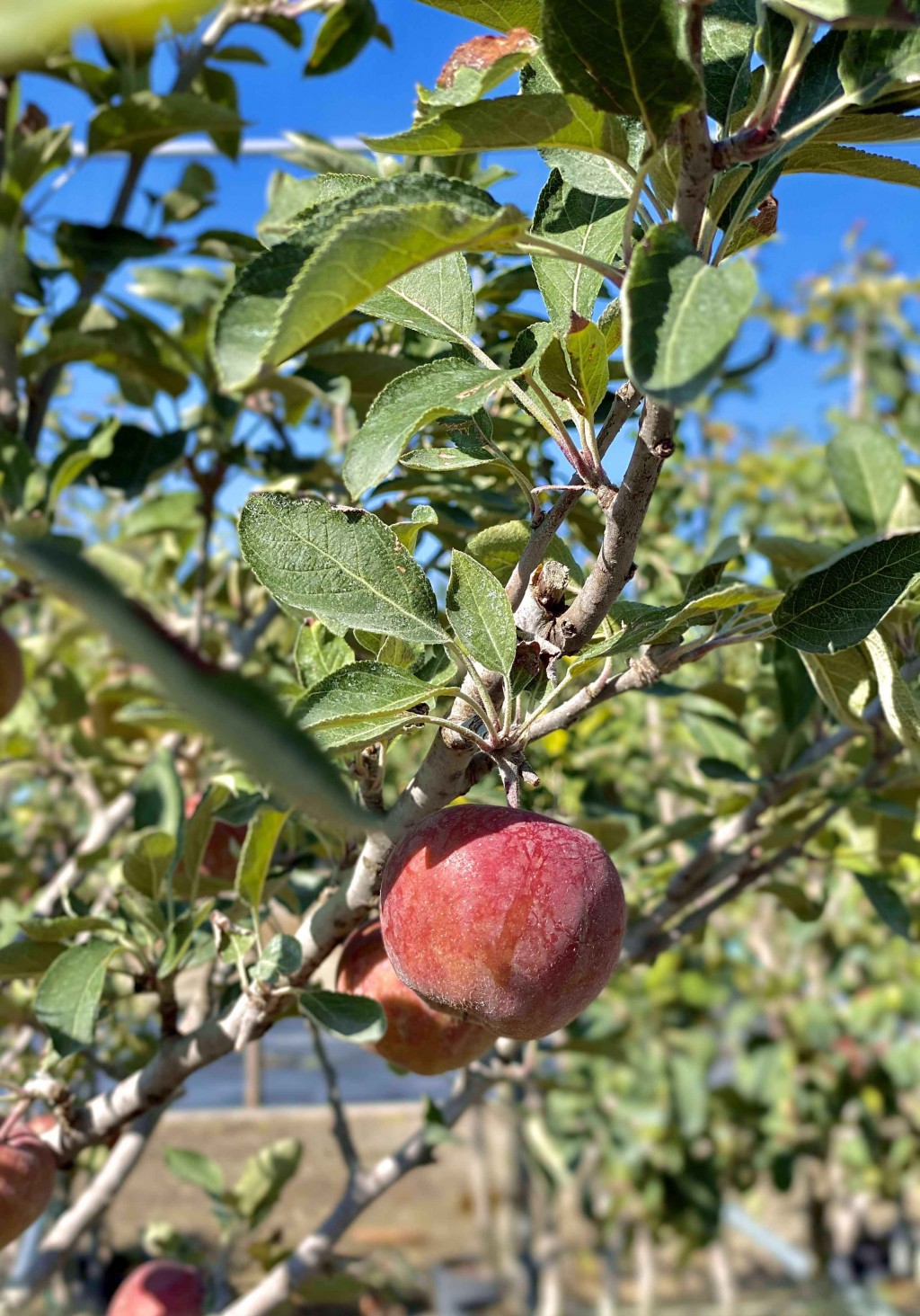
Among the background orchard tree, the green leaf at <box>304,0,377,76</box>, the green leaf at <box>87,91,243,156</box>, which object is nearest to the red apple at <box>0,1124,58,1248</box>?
the background orchard tree

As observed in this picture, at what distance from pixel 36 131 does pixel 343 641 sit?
1.09 m

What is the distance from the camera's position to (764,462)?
14.0 feet

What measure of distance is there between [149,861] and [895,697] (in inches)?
26.5

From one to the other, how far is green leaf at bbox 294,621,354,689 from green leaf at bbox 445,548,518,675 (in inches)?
7.8

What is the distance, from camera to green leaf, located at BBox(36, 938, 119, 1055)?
931mm

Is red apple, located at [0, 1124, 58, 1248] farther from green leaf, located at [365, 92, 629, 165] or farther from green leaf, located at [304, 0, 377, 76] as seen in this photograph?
green leaf, located at [304, 0, 377, 76]

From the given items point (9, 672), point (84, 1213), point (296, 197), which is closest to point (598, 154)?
point (296, 197)

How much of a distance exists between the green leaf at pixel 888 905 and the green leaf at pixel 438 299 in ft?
2.76

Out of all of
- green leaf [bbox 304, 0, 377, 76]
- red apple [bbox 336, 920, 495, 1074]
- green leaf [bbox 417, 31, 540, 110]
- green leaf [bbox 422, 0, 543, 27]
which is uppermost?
green leaf [bbox 304, 0, 377, 76]

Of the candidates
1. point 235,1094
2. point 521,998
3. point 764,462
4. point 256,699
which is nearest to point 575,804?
point 521,998

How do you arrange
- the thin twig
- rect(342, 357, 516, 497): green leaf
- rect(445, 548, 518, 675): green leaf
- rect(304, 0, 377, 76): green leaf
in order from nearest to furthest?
rect(342, 357, 516, 497): green leaf → rect(445, 548, 518, 675): green leaf → the thin twig → rect(304, 0, 377, 76): green leaf

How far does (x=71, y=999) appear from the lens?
37.2 inches

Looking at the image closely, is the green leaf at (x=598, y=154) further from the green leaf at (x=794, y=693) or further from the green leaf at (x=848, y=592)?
the green leaf at (x=794, y=693)

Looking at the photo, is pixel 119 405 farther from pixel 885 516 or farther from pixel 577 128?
pixel 577 128
